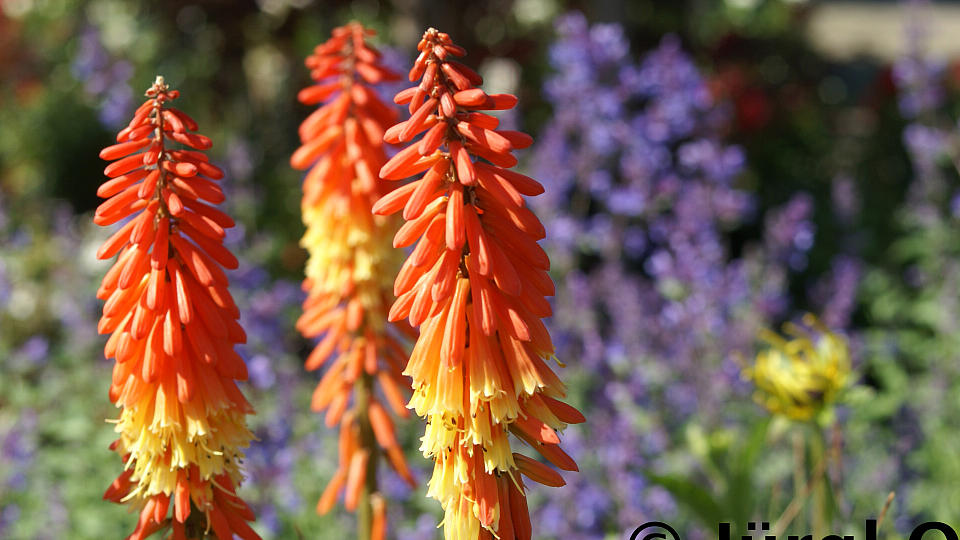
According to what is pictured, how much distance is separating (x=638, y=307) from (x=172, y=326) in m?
3.07

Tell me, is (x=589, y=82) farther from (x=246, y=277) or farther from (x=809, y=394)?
(x=809, y=394)

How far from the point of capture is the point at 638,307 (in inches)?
186

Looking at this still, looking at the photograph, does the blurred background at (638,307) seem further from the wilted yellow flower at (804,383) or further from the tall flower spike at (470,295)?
the tall flower spike at (470,295)

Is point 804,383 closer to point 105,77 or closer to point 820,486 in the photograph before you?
point 820,486

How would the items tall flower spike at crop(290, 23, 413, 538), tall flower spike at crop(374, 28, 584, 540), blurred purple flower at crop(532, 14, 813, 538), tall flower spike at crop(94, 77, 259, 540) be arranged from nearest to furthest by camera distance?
tall flower spike at crop(374, 28, 584, 540) → tall flower spike at crop(94, 77, 259, 540) → tall flower spike at crop(290, 23, 413, 538) → blurred purple flower at crop(532, 14, 813, 538)

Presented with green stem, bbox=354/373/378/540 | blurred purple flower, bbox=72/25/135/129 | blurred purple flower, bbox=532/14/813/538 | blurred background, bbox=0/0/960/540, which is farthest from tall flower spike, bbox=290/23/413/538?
blurred purple flower, bbox=72/25/135/129

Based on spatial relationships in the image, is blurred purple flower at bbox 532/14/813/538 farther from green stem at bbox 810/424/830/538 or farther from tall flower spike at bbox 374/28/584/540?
tall flower spike at bbox 374/28/584/540

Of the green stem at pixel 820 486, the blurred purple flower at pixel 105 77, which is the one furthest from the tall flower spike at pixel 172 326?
the blurred purple flower at pixel 105 77

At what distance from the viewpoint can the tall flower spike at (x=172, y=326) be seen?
195cm

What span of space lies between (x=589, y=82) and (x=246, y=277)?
1872 millimetres

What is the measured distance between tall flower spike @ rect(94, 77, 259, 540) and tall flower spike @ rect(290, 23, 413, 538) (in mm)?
639

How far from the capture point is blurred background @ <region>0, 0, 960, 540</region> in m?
4.09

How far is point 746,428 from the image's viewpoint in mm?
4988

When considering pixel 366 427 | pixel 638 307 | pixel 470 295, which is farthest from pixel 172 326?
pixel 638 307
